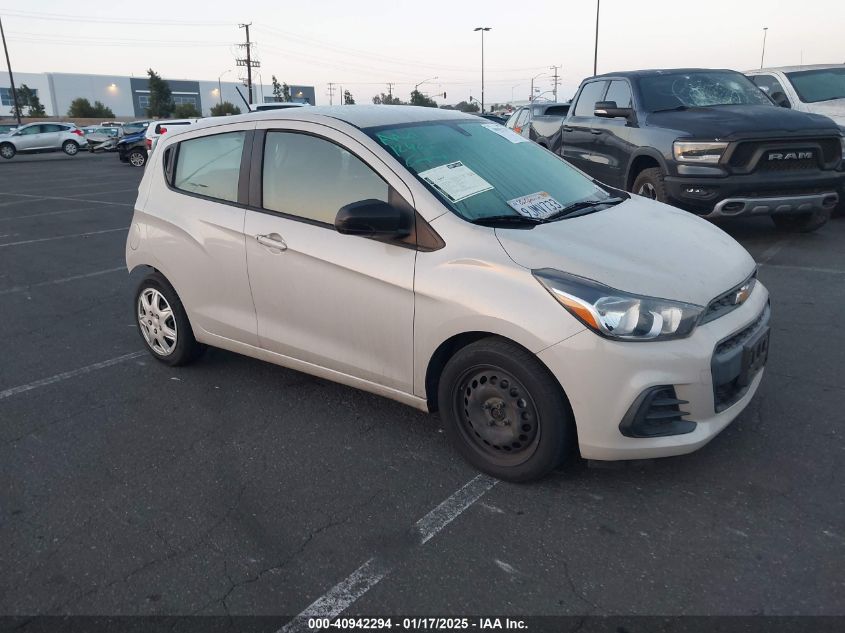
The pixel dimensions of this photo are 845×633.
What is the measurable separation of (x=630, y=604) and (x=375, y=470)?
1.39 metres

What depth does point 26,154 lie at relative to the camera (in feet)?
120

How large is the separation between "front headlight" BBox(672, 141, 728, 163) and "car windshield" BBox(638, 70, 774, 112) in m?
0.91

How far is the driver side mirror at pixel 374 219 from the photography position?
10.8 feet

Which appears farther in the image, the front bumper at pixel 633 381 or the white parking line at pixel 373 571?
the front bumper at pixel 633 381

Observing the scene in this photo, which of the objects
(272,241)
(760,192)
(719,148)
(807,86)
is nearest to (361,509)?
(272,241)

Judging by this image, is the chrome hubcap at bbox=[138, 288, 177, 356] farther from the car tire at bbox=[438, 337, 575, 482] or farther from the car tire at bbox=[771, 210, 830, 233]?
the car tire at bbox=[771, 210, 830, 233]

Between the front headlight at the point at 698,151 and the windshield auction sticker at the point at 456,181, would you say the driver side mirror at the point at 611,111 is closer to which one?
the front headlight at the point at 698,151

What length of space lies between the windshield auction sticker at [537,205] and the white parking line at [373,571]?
4.36ft

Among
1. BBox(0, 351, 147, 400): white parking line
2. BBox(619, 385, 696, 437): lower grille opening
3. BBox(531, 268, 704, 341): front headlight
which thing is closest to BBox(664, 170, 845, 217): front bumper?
BBox(531, 268, 704, 341): front headlight

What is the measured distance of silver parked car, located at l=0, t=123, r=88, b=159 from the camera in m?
34.5

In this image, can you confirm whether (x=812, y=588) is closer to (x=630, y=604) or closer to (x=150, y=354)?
(x=630, y=604)

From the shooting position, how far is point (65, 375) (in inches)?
189

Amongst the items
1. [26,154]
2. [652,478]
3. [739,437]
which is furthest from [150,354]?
[26,154]

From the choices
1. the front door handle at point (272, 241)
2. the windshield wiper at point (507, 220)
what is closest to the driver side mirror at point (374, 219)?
the windshield wiper at point (507, 220)
